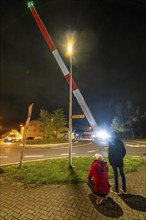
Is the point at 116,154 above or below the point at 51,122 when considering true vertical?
below

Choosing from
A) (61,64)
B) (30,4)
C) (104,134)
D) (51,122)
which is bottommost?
(104,134)

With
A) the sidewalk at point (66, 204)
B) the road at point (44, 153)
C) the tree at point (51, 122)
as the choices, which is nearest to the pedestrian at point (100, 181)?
the sidewalk at point (66, 204)

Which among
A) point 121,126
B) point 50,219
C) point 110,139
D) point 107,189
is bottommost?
point 50,219

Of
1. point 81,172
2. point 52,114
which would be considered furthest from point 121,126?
point 81,172

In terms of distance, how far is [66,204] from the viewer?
4.16 meters

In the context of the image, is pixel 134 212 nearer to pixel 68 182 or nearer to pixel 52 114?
pixel 68 182

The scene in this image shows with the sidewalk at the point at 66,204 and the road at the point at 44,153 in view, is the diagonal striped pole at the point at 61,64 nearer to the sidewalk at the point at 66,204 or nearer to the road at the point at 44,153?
the sidewalk at the point at 66,204

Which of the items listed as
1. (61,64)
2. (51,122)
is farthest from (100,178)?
(51,122)

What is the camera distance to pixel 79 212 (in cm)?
375

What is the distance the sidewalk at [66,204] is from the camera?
362 centimetres

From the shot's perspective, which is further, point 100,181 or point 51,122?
point 51,122

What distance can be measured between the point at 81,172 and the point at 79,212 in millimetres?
3208

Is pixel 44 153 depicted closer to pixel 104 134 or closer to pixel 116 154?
pixel 104 134

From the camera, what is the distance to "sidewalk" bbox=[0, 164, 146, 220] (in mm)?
3625
